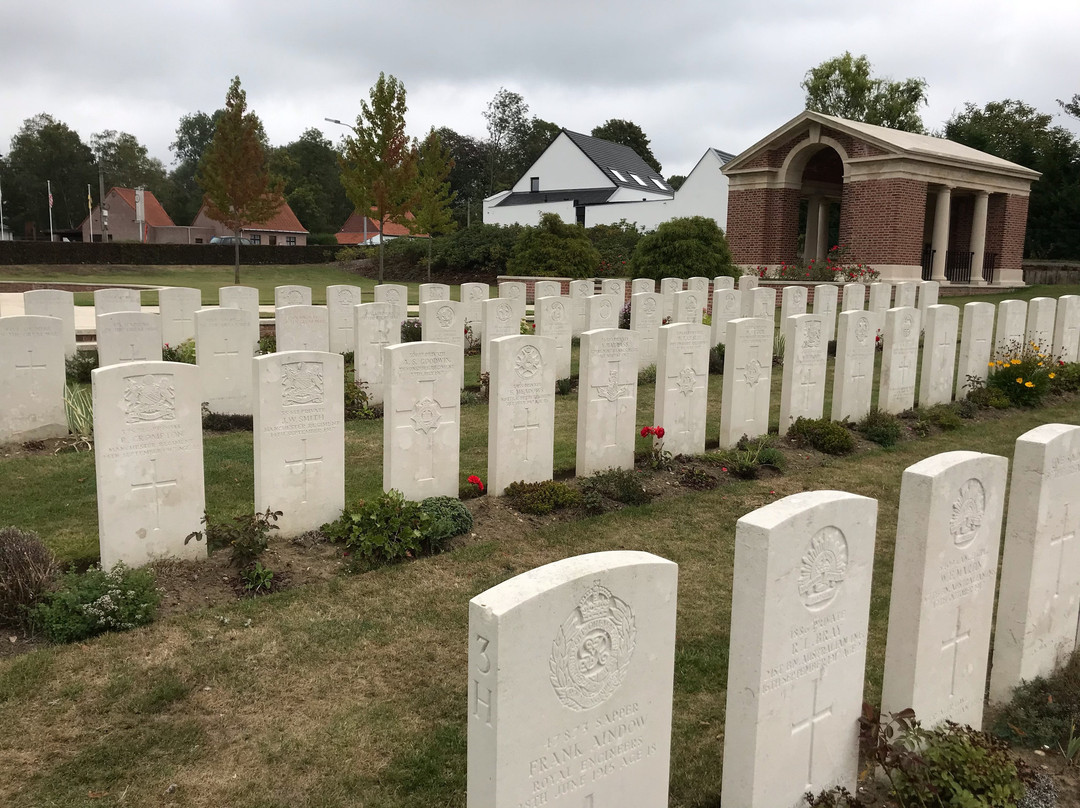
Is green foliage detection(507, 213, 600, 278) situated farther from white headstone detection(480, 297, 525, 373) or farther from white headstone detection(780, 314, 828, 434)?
white headstone detection(780, 314, 828, 434)

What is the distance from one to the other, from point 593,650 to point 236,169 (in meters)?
26.8

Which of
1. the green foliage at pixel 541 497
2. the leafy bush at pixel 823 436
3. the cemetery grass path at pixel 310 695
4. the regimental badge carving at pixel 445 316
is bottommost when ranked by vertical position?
the cemetery grass path at pixel 310 695

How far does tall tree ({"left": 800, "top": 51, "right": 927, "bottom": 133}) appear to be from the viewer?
48.8 m

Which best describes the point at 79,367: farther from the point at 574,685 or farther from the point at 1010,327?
the point at 1010,327

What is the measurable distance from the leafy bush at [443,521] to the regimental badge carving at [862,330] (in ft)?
17.3

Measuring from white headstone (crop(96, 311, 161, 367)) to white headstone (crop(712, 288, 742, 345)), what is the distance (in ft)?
29.0

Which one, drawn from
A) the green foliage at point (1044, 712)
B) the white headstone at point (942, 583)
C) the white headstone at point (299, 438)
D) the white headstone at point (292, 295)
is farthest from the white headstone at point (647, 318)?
the white headstone at point (942, 583)

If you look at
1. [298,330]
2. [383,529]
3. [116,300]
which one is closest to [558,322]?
[298,330]

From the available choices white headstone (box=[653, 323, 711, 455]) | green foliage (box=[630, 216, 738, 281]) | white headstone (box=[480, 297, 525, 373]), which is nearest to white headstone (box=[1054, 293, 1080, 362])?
white headstone (box=[653, 323, 711, 455])

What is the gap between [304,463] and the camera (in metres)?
6.35

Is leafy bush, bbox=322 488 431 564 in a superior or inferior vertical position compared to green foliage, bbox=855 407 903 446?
→ inferior

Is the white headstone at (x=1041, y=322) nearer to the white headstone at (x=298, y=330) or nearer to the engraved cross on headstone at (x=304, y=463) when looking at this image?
the white headstone at (x=298, y=330)

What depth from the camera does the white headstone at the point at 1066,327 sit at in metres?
13.1

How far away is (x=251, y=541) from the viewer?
565cm
